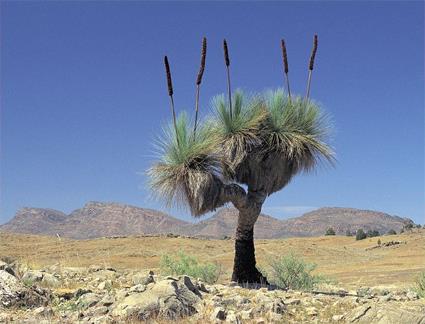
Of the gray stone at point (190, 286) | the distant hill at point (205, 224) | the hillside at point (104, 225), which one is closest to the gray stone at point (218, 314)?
the gray stone at point (190, 286)

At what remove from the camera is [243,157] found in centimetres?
1270

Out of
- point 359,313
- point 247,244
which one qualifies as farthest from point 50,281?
point 359,313

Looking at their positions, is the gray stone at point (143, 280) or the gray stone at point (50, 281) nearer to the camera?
the gray stone at point (143, 280)

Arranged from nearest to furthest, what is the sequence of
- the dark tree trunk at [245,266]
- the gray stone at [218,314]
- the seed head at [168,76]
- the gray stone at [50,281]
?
1. the gray stone at [218,314]
2. the gray stone at [50,281]
3. the seed head at [168,76]
4. the dark tree trunk at [245,266]

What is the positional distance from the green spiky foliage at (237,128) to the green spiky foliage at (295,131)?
1.07 feet

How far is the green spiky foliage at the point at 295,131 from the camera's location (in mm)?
12828

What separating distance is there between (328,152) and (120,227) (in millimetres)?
170504

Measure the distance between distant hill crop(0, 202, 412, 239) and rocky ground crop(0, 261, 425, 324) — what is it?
451 feet

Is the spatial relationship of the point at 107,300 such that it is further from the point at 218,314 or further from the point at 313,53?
the point at 313,53

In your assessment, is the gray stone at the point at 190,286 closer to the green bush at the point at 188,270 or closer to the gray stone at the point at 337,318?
the gray stone at the point at 337,318

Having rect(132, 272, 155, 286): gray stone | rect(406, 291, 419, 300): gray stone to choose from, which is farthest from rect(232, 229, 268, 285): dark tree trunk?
rect(132, 272, 155, 286): gray stone

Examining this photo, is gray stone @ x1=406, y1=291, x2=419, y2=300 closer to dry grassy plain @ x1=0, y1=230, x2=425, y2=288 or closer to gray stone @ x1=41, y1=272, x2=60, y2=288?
gray stone @ x1=41, y1=272, x2=60, y2=288

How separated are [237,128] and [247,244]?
2.82 m

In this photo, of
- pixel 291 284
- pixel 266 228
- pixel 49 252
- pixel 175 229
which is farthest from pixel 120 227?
pixel 291 284
